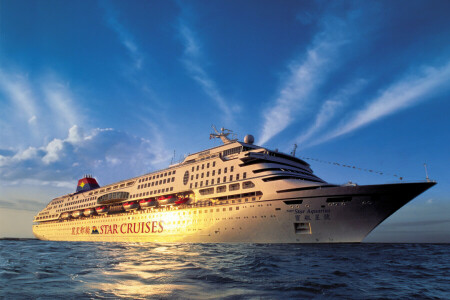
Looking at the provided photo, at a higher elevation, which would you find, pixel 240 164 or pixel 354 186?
pixel 240 164

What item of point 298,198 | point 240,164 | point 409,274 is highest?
point 240,164

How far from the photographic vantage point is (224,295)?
6.62m

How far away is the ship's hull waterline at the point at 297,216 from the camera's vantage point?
25.0 metres

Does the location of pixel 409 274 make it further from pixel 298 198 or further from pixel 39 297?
pixel 298 198

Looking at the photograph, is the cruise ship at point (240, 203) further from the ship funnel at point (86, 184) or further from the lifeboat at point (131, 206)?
the ship funnel at point (86, 184)

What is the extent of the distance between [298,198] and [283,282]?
64.8ft

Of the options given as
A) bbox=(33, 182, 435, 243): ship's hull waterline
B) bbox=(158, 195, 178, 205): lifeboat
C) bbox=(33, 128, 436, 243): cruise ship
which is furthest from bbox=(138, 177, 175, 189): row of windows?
bbox=(33, 182, 435, 243): ship's hull waterline

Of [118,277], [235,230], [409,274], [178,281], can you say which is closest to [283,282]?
[178,281]

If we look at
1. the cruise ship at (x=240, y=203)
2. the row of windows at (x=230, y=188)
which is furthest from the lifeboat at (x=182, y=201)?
the row of windows at (x=230, y=188)

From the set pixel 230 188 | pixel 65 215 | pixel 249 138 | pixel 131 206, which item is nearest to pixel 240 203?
pixel 230 188

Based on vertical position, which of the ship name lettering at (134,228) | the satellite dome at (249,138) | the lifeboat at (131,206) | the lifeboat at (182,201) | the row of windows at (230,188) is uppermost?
the satellite dome at (249,138)

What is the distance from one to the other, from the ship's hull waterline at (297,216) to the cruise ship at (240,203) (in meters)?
0.09

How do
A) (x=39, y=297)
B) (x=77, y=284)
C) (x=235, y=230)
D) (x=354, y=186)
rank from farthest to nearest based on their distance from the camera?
(x=235, y=230) → (x=354, y=186) → (x=77, y=284) → (x=39, y=297)

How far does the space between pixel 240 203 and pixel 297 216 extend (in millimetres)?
6841
